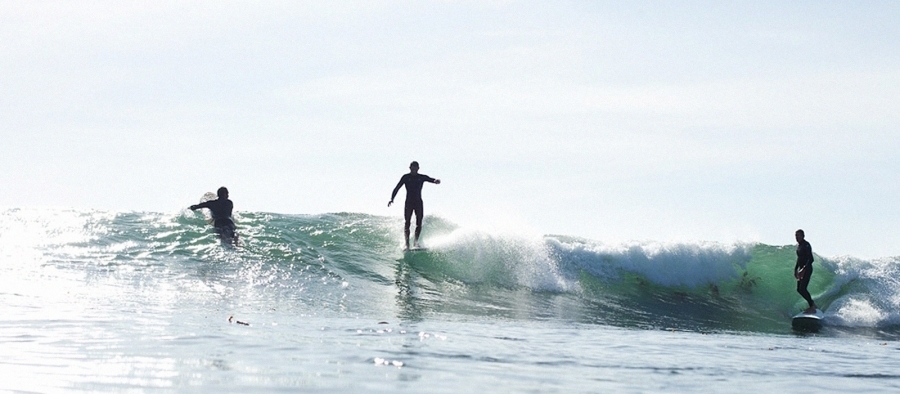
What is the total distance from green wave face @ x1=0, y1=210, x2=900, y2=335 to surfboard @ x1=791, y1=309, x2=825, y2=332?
0.68 feet

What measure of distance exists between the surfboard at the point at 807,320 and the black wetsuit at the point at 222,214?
11.7 metres

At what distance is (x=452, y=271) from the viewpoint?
669 inches

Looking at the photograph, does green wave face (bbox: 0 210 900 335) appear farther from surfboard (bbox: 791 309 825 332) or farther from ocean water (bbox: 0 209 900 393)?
surfboard (bbox: 791 309 825 332)

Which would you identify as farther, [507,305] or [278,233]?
[278,233]

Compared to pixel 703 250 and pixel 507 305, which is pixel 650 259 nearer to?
pixel 703 250

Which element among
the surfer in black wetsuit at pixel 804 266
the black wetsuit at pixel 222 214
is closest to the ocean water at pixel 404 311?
the black wetsuit at pixel 222 214

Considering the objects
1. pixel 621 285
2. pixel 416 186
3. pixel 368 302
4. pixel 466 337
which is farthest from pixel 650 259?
pixel 466 337

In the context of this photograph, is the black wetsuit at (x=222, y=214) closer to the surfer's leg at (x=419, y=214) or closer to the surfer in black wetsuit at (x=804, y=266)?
the surfer's leg at (x=419, y=214)

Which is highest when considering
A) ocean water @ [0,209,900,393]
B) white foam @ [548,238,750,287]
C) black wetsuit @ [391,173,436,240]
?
black wetsuit @ [391,173,436,240]

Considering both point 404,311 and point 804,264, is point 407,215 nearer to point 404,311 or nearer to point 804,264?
point 404,311

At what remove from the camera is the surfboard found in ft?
53.4

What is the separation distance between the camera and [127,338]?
297 inches

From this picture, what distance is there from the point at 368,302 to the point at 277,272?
2883 millimetres

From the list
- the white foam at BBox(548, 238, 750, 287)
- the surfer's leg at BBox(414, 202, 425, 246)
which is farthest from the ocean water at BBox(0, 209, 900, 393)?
the surfer's leg at BBox(414, 202, 425, 246)
